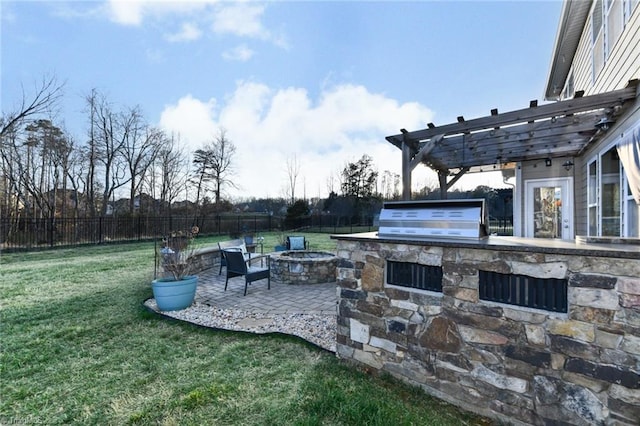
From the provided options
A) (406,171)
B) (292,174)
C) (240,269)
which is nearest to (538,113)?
(406,171)

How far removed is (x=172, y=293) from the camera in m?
4.11

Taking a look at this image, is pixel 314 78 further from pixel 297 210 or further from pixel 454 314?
pixel 297 210

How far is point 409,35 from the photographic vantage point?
257 inches

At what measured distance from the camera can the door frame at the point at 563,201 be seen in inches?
240

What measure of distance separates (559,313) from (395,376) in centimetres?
125

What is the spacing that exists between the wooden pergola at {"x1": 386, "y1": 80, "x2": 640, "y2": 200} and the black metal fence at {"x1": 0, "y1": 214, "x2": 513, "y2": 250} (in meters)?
2.40

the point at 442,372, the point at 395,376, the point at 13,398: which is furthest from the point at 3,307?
the point at 442,372

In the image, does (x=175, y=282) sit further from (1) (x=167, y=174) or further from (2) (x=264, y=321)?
(1) (x=167, y=174)

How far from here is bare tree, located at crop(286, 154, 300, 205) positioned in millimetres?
24688

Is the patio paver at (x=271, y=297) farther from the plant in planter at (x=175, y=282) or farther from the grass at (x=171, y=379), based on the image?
the grass at (x=171, y=379)

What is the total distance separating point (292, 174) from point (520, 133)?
70.5 ft

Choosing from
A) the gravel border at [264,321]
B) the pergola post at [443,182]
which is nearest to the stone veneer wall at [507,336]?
the gravel border at [264,321]

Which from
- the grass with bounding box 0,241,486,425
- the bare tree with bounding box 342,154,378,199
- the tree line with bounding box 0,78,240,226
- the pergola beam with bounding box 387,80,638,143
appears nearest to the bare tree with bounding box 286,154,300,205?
the bare tree with bounding box 342,154,378,199

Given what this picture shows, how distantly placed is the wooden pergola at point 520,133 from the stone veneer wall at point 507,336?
87.4 inches
